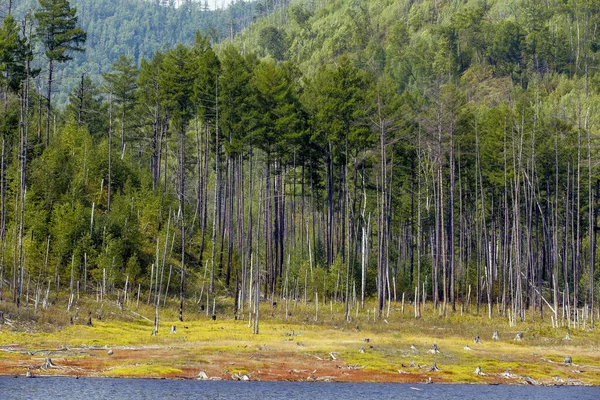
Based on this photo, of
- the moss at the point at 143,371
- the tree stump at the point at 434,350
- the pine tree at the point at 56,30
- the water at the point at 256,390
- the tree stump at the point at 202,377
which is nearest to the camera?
the water at the point at 256,390

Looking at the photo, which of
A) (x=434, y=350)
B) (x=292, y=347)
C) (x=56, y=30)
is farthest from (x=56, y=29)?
(x=434, y=350)

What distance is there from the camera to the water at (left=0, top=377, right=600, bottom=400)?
3697 cm

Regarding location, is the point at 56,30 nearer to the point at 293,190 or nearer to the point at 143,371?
the point at 293,190

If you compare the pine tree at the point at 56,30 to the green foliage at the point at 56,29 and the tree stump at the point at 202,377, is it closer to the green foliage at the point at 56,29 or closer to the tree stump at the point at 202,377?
the green foliage at the point at 56,29

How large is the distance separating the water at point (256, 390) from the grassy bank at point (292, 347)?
0.57 metres

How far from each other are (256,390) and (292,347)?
10629 millimetres

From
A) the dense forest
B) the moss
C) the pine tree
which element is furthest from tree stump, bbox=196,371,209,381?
the pine tree

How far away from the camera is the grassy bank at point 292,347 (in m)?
43.2

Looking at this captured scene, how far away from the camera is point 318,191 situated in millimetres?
97688

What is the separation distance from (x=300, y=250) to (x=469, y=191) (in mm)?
19669

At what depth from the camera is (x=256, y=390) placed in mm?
40000

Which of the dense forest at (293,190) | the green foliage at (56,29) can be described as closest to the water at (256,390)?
the dense forest at (293,190)

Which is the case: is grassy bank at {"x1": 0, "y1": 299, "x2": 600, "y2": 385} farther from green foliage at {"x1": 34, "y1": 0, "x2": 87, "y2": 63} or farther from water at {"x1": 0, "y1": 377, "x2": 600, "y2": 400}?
green foliage at {"x1": 34, "y1": 0, "x2": 87, "y2": 63}

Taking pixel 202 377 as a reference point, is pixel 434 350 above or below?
above
